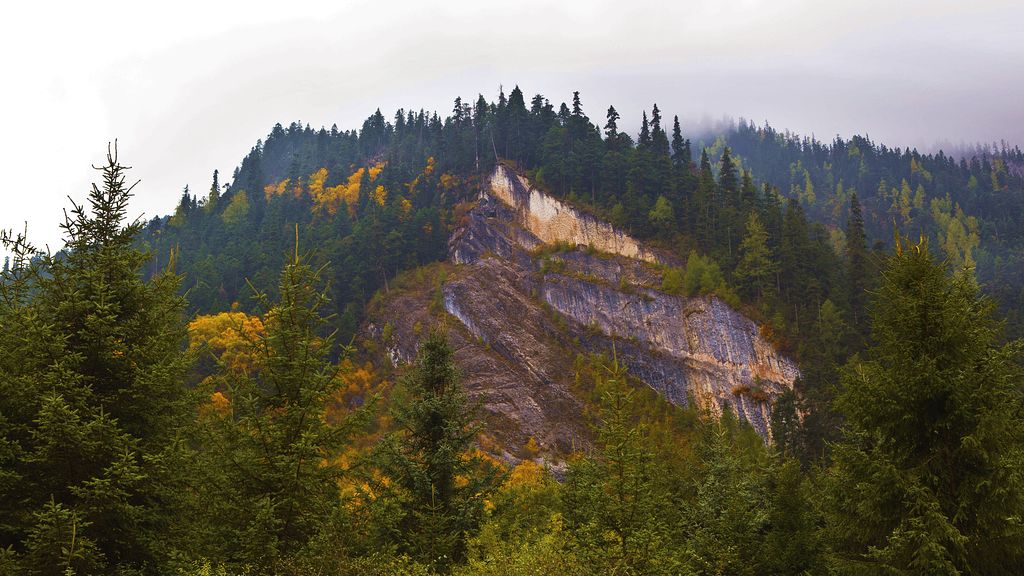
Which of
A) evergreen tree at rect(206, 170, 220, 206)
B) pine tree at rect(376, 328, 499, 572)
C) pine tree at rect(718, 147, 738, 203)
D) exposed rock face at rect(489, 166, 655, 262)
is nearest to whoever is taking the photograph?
pine tree at rect(376, 328, 499, 572)

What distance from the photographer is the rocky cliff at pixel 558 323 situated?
237 feet

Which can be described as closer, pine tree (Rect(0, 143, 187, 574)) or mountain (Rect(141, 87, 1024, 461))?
pine tree (Rect(0, 143, 187, 574))

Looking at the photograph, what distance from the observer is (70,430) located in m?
11.4

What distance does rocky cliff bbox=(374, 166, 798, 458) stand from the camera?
72250mm

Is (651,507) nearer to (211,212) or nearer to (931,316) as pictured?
(931,316)

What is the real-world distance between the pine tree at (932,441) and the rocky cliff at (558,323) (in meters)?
56.0

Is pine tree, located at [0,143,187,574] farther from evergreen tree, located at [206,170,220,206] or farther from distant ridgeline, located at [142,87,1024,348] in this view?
evergreen tree, located at [206,170,220,206]

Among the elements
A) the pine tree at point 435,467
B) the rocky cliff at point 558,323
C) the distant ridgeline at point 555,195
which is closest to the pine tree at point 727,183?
the distant ridgeline at point 555,195

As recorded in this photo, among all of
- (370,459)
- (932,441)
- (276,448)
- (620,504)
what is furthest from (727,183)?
(276,448)

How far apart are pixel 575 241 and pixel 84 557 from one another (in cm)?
8176

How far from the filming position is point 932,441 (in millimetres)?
13039

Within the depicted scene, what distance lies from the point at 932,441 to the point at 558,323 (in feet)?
231

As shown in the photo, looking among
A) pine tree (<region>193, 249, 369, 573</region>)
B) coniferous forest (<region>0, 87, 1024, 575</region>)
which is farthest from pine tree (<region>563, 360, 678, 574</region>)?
pine tree (<region>193, 249, 369, 573</region>)

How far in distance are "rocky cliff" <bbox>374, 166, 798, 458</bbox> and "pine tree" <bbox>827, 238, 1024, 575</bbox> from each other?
56.0m
